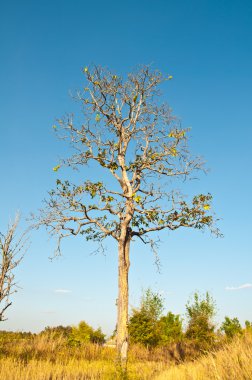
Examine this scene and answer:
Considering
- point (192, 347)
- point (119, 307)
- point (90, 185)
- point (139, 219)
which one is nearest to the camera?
point (119, 307)

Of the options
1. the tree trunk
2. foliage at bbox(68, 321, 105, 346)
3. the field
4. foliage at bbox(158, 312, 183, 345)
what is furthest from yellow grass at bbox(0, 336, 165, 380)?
foliage at bbox(158, 312, 183, 345)

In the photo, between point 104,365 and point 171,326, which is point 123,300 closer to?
point 104,365

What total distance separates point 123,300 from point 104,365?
6.84 feet

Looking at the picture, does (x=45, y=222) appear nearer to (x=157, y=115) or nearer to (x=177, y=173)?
(x=177, y=173)

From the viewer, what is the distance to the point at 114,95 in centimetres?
1384

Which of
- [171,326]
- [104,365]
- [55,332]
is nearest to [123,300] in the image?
[104,365]

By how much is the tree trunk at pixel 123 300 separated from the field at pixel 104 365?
0.45m

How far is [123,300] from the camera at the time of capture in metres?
11.2

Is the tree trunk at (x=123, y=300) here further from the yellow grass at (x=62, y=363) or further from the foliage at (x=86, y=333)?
the foliage at (x=86, y=333)

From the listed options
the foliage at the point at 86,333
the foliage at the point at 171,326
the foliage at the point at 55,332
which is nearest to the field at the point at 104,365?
the foliage at the point at 55,332

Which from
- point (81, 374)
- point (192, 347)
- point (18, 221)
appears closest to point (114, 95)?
point (18, 221)

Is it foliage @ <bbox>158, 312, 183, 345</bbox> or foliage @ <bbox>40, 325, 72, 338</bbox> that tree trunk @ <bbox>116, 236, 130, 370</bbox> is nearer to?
foliage @ <bbox>40, 325, 72, 338</bbox>

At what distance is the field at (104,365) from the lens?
500 centimetres

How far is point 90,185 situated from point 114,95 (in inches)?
166
